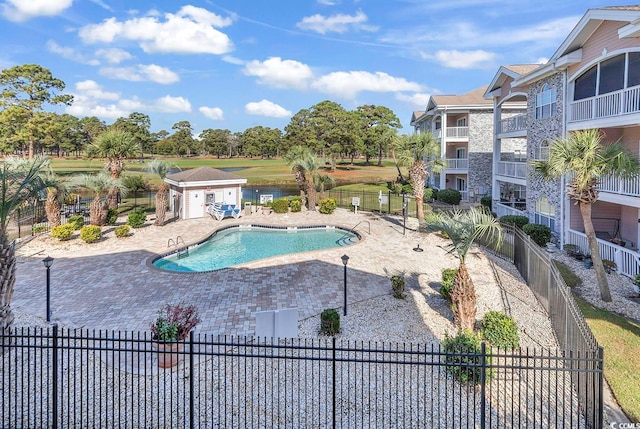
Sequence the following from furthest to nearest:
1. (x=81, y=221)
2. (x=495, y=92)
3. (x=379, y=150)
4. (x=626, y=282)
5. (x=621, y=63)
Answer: (x=379, y=150) → (x=495, y=92) → (x=81, y=221) → (x=621, y=63) → (x=626, y=282)

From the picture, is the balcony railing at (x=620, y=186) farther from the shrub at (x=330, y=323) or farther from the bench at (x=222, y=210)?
the bench at (x=222, y=210)

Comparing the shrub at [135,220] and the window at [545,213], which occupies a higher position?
the window at [545,213]

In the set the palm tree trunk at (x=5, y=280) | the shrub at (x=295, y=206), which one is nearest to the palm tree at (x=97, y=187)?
the shrub at (x=295, y=206)

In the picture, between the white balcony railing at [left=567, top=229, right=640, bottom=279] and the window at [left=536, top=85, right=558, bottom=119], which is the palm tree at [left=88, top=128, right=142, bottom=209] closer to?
the window at [left=536, top=85, right=558, bottom=119]

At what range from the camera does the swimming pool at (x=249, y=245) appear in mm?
16734

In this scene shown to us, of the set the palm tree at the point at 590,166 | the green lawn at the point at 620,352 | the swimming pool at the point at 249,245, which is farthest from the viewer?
the swimming pool at the point at 249,245

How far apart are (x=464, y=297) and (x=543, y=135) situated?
1399cm

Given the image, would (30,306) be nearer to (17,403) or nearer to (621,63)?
(17,403)

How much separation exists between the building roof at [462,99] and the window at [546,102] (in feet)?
38.8

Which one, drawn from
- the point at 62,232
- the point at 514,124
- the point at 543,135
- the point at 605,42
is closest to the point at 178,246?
the point at 62,232

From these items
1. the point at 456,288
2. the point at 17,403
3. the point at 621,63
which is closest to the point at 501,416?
the point at 456,288

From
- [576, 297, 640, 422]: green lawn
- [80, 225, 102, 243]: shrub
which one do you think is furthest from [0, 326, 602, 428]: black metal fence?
[80, 225, 102, 243]: shrub

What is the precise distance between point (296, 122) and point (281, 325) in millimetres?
73550

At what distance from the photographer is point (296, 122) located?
7769 centimetres
